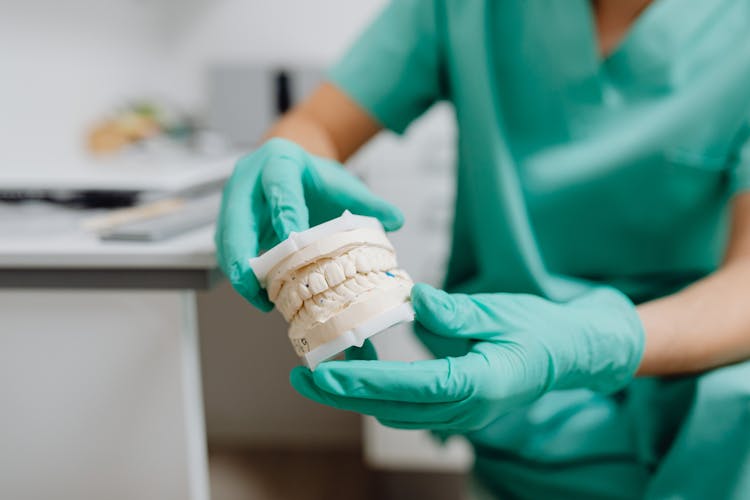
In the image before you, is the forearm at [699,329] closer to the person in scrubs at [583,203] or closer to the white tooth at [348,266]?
the person in scrubs at [583,203]

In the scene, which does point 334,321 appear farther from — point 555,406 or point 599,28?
point 599,28

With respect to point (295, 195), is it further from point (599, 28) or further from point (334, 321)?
point (599, 28)

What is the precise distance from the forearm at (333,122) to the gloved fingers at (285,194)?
0.20 m

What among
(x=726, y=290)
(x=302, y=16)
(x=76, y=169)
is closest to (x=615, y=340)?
(x=726, y=290)

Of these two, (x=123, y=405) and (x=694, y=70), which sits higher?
(x=694, y=70)

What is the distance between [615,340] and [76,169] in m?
0.81

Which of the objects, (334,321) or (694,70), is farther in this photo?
(694,70)

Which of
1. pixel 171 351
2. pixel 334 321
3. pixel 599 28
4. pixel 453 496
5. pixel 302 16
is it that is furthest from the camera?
pixel 302 16

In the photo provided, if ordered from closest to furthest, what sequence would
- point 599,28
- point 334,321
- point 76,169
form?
point 334,321
point 599,28
point 76,169

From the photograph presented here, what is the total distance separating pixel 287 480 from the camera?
1.70 metres

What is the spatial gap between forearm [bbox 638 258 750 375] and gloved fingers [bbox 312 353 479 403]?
240 millimetres

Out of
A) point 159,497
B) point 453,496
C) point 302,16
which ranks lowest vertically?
point 453,496

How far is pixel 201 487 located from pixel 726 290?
0.57 meters

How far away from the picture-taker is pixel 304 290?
0.56m
